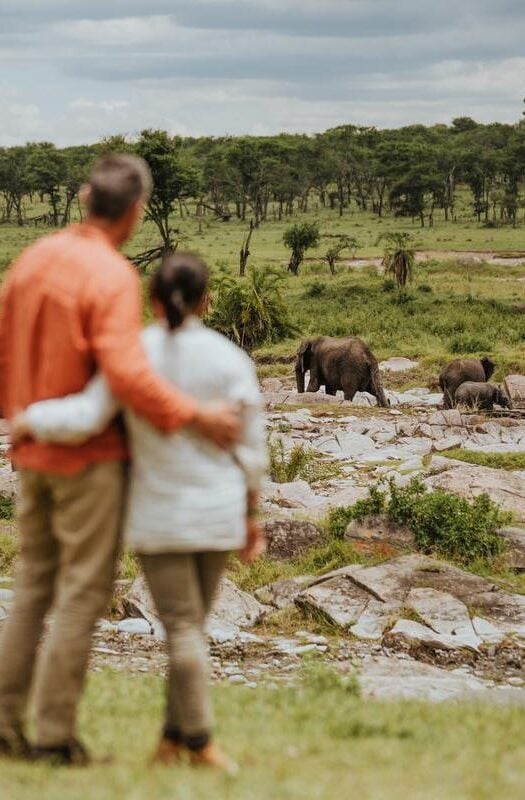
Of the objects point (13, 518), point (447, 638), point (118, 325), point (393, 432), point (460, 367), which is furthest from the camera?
point (460, 367)

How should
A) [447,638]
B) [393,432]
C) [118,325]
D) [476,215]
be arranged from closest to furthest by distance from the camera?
1. [118,325]
2. [447,638]
3. [393,432]
4. [476,215]

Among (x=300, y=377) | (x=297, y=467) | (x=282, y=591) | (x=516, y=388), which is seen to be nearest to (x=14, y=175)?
(x=300, y=377)

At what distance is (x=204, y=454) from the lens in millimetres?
3826

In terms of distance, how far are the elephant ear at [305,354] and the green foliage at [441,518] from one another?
13598 mm

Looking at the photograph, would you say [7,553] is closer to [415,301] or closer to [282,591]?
[282,591]

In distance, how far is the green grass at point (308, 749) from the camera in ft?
12.0

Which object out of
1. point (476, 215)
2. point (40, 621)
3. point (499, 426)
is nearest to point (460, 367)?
point (499, 426)

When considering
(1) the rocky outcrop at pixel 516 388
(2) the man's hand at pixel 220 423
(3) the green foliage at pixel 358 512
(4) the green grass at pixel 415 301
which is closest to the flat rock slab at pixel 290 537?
(3) the green foliage at pixel 358 512

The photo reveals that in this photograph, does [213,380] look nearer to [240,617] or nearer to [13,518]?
[240,617]

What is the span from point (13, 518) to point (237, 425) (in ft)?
32.1

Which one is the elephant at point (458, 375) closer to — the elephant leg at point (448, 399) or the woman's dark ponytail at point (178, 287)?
the elephant leg at point (448, 399)

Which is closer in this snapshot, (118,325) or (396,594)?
(118,325)

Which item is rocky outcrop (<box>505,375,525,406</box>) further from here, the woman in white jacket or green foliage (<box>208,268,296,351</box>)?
the woman in white jacket

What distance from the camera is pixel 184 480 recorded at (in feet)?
12.4
